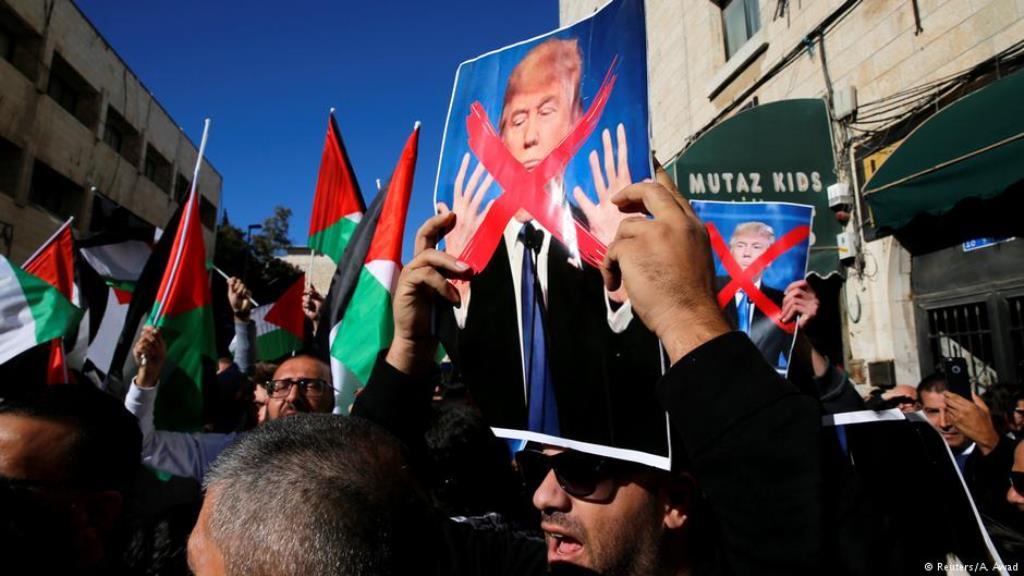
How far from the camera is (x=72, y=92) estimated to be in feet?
55.8

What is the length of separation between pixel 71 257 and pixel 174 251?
1365mm

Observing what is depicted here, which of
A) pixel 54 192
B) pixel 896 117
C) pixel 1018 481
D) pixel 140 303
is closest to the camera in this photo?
pixel 1018 481

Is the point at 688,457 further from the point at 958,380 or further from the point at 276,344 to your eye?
the point at 276,344

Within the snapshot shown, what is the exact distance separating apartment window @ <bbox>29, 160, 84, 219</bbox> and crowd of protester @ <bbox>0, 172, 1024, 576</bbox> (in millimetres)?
16506

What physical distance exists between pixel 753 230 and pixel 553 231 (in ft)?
7.24

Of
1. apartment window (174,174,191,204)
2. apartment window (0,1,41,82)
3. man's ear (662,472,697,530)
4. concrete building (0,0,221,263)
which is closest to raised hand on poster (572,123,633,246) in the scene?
man's ear (662,472,697,530)

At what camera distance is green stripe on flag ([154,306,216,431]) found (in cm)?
325

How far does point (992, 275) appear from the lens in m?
5.46

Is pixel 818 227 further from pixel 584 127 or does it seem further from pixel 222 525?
pixel 222 525

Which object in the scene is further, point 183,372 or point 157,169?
point 157,169

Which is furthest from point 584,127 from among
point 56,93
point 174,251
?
point 56,93

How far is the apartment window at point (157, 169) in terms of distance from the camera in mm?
21609

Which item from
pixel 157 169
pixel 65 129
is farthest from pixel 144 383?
pixel 157 169

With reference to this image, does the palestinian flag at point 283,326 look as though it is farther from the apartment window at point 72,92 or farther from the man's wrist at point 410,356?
the apartment window at point 72,92
